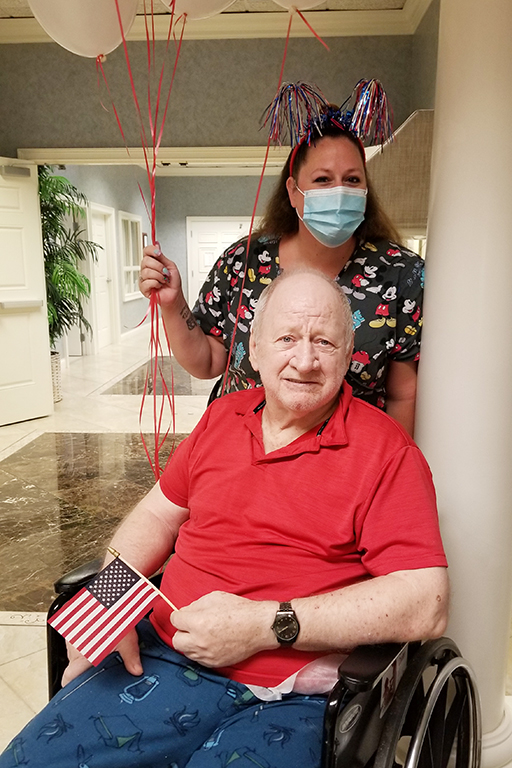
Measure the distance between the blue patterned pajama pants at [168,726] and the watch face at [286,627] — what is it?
5.9 inches

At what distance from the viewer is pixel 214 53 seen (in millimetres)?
4840

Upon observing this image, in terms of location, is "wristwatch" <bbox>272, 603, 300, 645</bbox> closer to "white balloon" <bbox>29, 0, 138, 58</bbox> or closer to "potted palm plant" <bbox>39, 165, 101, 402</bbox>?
"white balloon" <bbox>29, 0, 138, 58</bbox>

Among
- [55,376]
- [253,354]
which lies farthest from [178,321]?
[55,376]

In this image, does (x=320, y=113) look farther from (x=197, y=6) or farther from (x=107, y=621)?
(x=107, y=621)

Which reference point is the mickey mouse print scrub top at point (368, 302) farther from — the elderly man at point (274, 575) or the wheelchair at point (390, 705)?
the wheelchair at point (390, 705)

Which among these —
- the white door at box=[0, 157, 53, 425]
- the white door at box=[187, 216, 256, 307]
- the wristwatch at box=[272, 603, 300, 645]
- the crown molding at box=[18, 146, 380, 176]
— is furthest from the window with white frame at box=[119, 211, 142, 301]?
the wristwatch at box=[272, 603, 300, 645]

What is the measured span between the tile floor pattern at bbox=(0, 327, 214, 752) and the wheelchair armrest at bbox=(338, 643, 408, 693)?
574mm

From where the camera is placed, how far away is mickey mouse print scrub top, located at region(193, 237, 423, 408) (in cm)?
156

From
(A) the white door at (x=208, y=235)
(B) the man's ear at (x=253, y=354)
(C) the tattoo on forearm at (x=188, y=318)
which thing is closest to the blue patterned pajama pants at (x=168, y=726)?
(B) the man's ear at (x=253, y=354)

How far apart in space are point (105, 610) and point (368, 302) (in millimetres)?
896

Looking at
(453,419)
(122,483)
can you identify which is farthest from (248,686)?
(122,483)

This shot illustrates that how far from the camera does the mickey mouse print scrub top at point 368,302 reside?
1559 mm

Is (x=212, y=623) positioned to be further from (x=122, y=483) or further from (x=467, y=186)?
(x=122, y=483)

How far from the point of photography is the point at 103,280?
969cm
